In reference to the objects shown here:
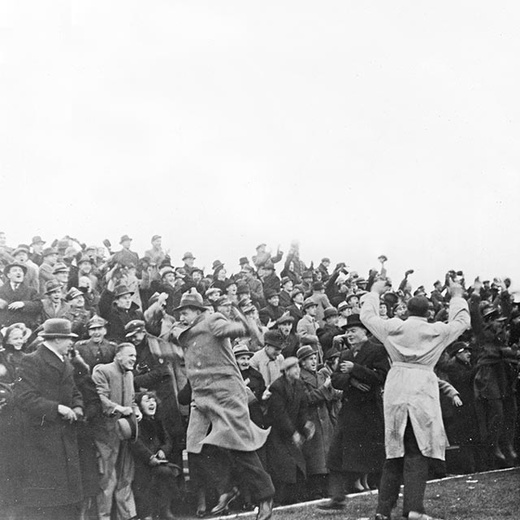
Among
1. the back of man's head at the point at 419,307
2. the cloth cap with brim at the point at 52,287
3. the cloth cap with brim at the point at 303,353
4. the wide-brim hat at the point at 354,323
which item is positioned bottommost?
the cloth cap with brim at the point at 303,353

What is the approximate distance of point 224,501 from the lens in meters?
8.45

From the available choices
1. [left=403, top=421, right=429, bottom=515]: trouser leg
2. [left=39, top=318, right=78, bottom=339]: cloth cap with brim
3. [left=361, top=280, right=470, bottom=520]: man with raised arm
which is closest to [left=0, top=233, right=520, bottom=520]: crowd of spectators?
[left=39, top=318, right=78, bottom=339]: cloth cap with brim

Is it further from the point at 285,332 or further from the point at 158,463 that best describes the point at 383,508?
the point at 285,332

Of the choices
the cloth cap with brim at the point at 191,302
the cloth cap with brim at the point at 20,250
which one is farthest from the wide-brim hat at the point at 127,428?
the cloth cap with brim at the point at 20,250

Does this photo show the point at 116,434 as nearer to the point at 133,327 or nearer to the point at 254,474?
the point at 133,327

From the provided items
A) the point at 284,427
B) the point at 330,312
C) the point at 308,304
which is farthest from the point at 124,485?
the point at 308,304

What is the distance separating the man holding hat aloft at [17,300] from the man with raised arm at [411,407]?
303 cm

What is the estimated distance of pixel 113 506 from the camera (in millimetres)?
8078

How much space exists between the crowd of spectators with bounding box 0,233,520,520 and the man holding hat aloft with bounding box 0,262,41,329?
1 cm

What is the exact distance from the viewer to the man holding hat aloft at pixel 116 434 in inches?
314

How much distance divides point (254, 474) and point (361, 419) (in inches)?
60.8

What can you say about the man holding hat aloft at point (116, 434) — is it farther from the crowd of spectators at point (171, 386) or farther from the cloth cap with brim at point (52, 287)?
the cloth cap with brim at point (52, 287)

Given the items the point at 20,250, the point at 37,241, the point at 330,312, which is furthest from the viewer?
the point at 37,241

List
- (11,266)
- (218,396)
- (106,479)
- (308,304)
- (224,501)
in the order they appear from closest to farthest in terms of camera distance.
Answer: (106,479), (224,501), (218,396), (11,266), (308,304)
